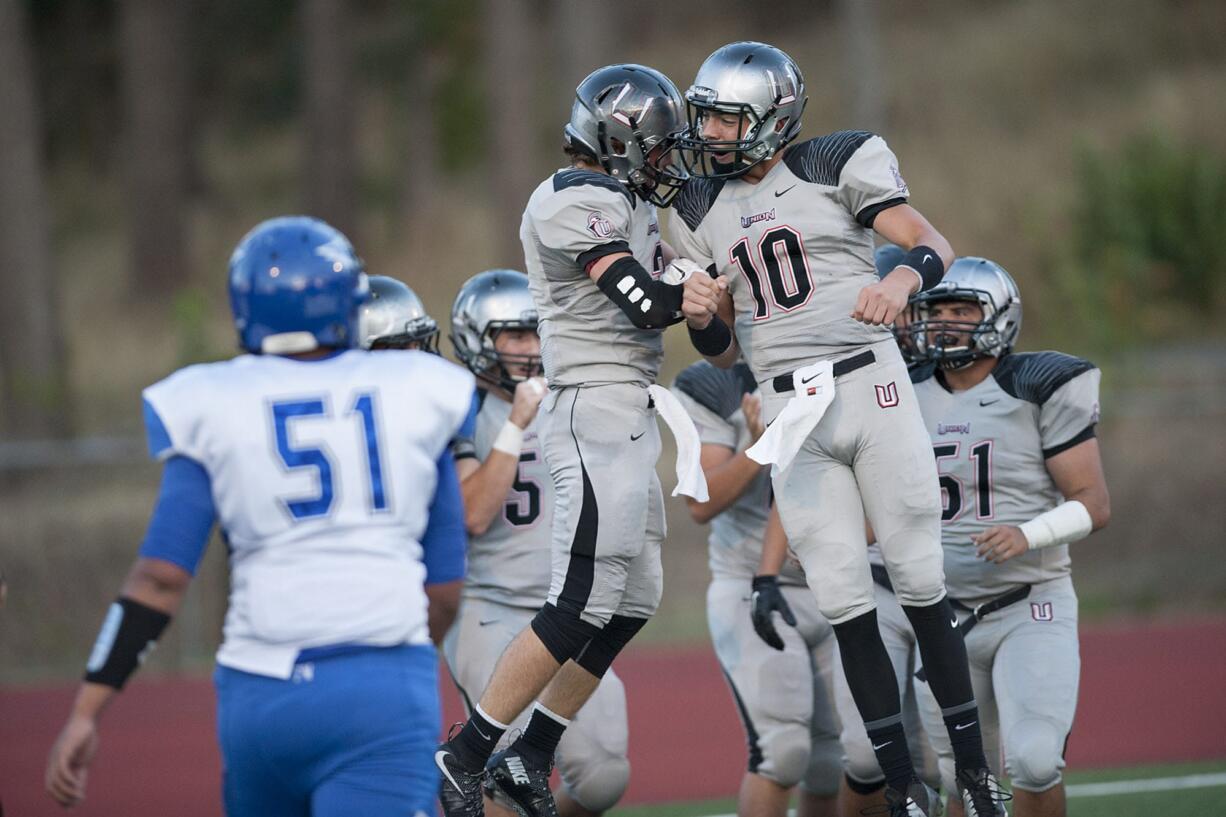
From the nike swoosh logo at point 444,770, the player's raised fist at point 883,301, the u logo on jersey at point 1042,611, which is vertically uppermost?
the player's raised fist at point 883,301

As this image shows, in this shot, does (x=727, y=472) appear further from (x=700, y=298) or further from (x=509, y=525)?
(x=700, y=298)

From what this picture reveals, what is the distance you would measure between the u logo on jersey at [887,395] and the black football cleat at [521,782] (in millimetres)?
1617

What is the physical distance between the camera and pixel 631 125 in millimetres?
5039

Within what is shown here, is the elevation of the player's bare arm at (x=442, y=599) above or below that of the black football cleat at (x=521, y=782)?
above

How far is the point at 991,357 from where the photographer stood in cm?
561

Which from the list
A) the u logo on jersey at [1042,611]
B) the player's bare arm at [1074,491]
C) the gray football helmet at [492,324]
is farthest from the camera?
the gray football helmet at [492,324]

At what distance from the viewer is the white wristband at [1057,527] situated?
5.25 m

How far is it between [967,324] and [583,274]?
4.65 feet

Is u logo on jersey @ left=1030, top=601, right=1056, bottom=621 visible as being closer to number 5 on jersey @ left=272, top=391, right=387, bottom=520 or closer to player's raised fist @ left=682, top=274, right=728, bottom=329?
player's raised fist @ left=682, top=274, right=728, bottom=329

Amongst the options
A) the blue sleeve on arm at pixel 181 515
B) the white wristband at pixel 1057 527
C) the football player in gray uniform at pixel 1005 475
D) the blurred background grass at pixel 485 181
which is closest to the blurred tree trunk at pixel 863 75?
the blurred background grass at pixel 485 181

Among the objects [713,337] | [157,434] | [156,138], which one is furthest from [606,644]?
[156,138]

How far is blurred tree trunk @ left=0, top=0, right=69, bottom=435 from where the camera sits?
1680 cm

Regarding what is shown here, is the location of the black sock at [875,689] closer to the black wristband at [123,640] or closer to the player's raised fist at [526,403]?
the player's raised fist at [526,403]

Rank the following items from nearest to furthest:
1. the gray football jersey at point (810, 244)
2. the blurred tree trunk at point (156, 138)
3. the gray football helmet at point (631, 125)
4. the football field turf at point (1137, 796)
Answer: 1. the gray football jersey at point (810, 244)
2. the gray football helmet at point (631, 125)
3. the football field turf at point (1137, 796)
4. the blurred tree trunk at point (156, 138)
